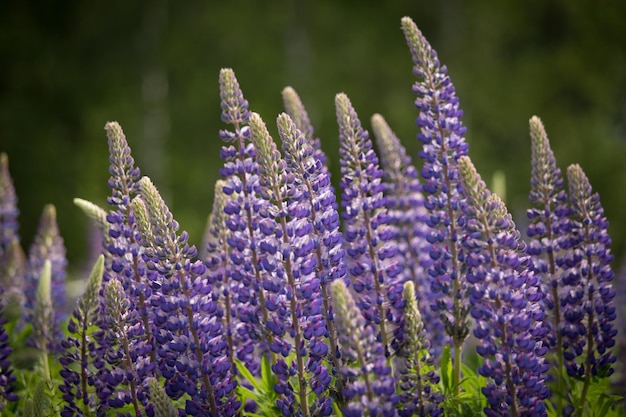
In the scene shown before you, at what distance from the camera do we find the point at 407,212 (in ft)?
10.8

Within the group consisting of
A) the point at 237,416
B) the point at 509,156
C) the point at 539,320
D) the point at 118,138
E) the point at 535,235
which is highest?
the point at 509,156

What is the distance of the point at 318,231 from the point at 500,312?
2.16 feet

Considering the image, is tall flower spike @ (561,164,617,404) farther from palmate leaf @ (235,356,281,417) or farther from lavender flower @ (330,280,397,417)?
palmate leaf @ (235,356,281,417)

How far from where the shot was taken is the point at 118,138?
2578 millimetres

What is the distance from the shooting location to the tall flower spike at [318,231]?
7.86ft

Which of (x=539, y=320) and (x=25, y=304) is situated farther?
(x=25, y=304)

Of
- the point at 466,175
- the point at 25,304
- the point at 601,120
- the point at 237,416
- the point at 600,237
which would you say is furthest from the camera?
the point at 601,120

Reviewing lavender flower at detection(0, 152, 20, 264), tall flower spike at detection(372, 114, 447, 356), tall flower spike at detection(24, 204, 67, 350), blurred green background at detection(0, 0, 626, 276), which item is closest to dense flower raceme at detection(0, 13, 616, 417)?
tall flower spike at detection(372, 114, 447, 356)

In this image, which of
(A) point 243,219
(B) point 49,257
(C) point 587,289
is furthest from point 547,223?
(B) point 49,257

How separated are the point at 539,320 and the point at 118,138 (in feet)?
5.23

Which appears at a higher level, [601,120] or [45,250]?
[601,120]

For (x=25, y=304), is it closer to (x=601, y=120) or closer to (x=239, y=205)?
(x=239, y=205)

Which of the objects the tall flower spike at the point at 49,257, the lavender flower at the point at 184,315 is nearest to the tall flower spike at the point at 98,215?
the lavender flower at the point at 184,315

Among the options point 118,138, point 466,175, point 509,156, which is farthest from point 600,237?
point 509,156
